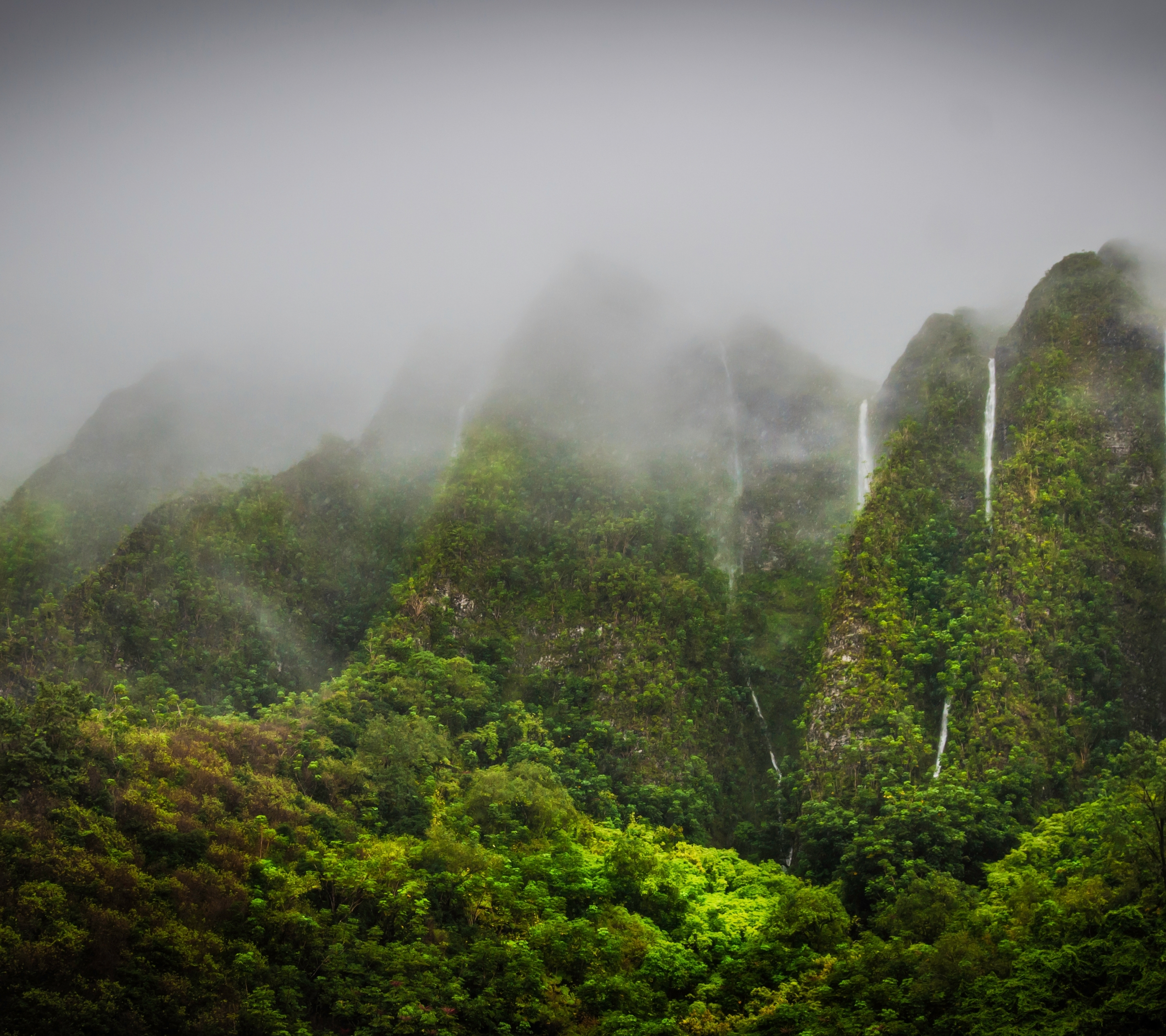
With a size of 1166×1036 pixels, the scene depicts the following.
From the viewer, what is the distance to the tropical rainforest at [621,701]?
1822 cm

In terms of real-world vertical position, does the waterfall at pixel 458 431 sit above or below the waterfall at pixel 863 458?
below

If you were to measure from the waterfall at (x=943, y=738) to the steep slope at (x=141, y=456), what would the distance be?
1871 inches

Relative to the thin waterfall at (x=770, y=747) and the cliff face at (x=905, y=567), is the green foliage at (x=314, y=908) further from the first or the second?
the cliff face at (x=905, y=567)

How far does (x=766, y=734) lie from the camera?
146 ft

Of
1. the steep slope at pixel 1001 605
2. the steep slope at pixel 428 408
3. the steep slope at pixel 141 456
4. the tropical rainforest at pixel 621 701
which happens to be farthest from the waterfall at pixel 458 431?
the steep slope at pixel 1001 605

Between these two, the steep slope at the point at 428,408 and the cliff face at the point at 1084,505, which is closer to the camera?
the cliff face at the point at 1084,505

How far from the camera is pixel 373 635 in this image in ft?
150

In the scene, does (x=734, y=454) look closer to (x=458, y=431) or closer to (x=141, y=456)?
(x=458, y=431)

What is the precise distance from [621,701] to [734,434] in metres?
26.8

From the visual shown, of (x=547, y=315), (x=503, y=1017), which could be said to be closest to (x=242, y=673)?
(x=503, y=1017)

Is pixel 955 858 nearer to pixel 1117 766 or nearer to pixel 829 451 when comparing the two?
pixel 1117 766

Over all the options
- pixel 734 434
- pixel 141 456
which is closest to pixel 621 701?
pixel 734 434

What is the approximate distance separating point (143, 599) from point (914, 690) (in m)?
39.0

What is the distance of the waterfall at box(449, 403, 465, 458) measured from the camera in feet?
213
